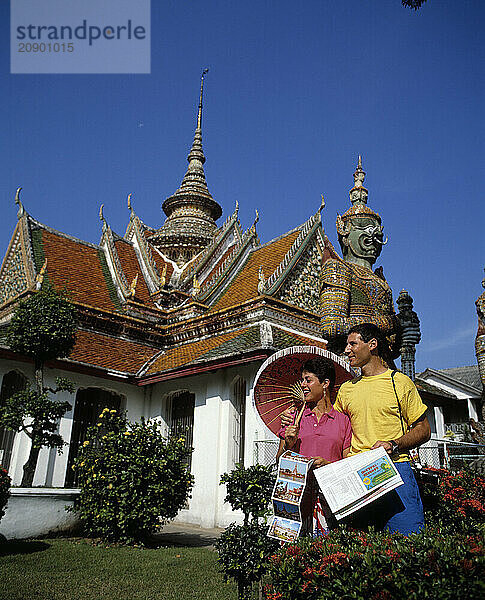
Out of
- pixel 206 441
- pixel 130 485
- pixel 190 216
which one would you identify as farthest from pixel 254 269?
pixel 130 485

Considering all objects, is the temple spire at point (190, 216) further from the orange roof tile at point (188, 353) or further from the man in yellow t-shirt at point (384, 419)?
the man in yellow t-shirt at point (384, 419)

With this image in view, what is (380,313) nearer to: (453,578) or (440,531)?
(440,531)

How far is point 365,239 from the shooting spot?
5.63 metres

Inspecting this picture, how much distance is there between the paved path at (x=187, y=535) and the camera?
8534 millimetres

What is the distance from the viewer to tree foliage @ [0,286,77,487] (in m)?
8.51

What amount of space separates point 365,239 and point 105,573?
15.5ft

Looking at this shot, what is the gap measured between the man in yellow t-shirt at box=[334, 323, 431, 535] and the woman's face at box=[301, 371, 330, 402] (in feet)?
0.62

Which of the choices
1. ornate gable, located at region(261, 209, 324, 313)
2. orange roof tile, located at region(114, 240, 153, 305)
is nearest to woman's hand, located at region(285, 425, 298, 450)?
ornate gable, located at region(261, 209, 324, 313)

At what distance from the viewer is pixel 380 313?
16.6 feet

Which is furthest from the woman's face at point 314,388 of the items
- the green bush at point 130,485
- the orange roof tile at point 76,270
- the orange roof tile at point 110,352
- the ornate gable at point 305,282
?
the orange roof tile at point 76,270

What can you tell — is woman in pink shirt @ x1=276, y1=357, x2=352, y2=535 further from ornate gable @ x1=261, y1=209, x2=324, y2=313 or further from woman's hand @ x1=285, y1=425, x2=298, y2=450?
ornate gable @ x1=261, y1=209, x2=324, y2=313

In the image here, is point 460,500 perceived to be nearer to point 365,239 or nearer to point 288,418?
point 365,239

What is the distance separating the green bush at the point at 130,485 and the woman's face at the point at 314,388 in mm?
5029

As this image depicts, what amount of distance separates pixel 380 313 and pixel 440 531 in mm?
2418
